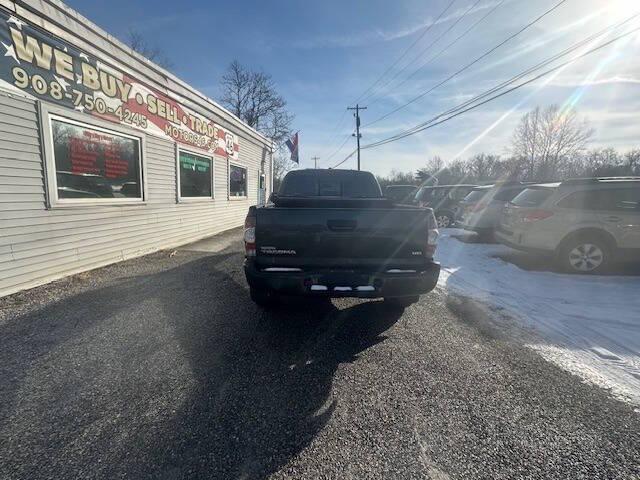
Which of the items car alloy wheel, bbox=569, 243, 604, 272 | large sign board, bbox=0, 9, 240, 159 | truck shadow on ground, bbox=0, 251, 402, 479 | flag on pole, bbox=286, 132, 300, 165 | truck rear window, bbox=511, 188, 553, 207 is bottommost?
truck shadow on ground, bbox=0, 251, 402, 479

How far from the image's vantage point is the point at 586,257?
5781mm

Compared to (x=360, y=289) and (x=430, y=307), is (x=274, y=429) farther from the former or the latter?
(x=430, y=307)

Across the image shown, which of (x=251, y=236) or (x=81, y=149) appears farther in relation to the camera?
(x=81, y=149)

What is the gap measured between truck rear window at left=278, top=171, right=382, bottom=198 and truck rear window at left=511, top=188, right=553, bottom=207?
327 centimetres

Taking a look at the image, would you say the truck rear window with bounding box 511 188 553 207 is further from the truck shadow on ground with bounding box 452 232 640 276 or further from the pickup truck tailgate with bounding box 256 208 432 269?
the pickup truck tailgate with bounding box 256 208 432 269

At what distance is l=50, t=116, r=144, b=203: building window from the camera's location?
5.02 metres

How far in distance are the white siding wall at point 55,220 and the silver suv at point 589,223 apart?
26.8 ft

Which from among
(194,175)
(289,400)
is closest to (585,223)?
(289,400)

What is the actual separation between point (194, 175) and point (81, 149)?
3889mm

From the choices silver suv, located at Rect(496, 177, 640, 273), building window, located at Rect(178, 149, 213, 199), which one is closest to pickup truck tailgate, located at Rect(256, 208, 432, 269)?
silver suv, located at Rect(496, 177, 640, 273)

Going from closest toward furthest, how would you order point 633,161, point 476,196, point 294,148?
1. point 476,196
2. point 294,148
3. point 633,161

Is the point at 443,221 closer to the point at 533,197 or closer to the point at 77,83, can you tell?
the point at 533,197

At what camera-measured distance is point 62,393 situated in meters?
2.35

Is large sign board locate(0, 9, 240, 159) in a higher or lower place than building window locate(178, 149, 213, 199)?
higher
